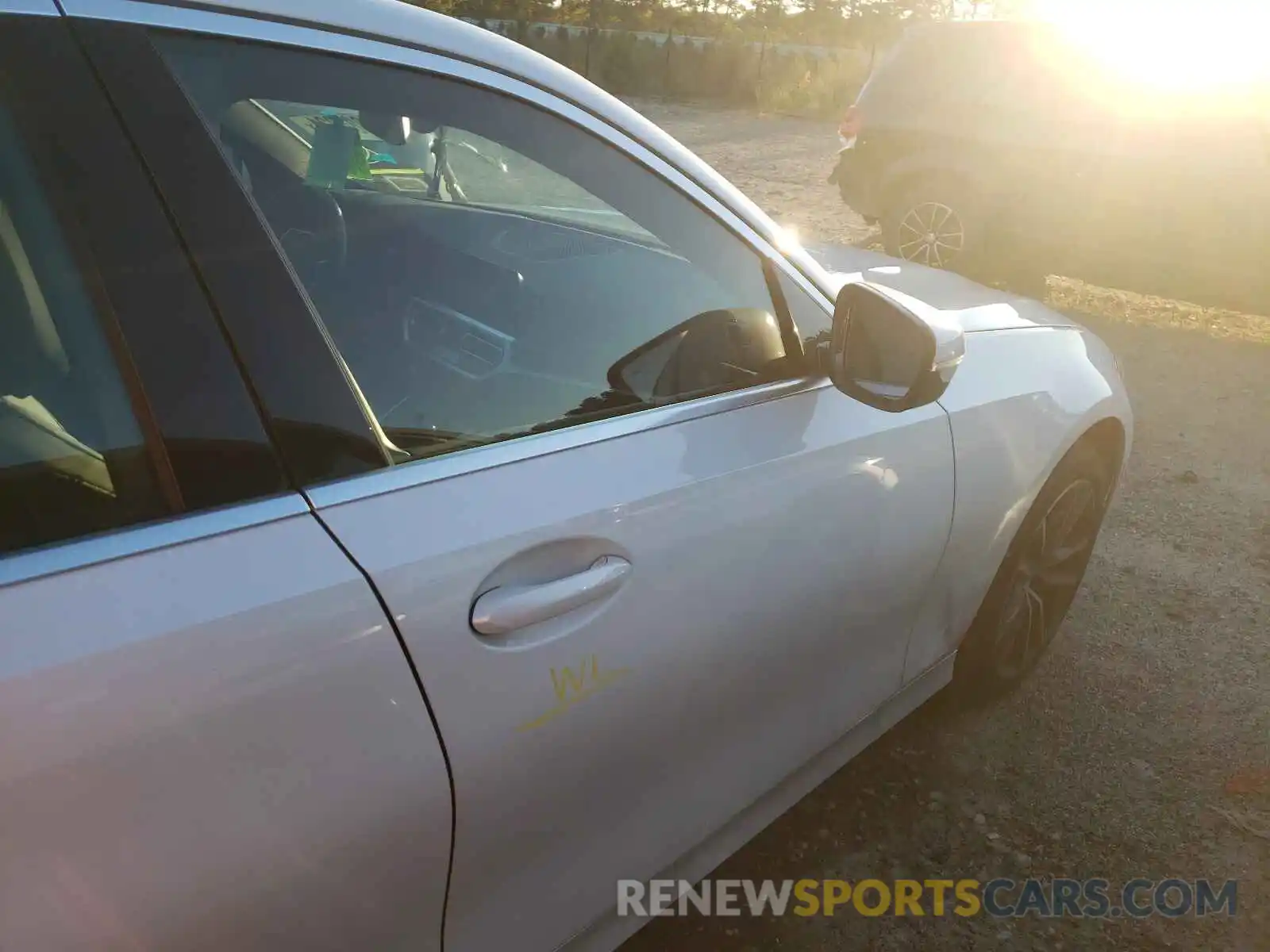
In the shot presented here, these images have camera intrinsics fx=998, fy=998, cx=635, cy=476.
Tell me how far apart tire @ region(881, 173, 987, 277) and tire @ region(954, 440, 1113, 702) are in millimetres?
4744

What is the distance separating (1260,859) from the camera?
2.53 metres

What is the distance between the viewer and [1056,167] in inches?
277

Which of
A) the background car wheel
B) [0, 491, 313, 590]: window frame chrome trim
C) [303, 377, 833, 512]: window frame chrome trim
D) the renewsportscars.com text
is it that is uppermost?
[0, 491, 313, 590]: window frame chrome trim

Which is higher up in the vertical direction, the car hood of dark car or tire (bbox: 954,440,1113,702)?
the car hood of dark car

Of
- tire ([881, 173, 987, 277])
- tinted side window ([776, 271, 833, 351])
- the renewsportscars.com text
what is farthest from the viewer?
tire ([881, 173, 987, 277])

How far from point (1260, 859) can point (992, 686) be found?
75cm

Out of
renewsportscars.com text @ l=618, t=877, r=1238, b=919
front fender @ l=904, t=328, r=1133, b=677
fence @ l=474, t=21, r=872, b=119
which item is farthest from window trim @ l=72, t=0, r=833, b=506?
fence @ l=474, t=21, r=872, b=119

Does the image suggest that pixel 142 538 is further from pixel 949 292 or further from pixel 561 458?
pixel 949 292

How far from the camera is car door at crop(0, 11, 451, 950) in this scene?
95cm

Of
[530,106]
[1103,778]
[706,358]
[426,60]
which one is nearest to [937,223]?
[1103,778]

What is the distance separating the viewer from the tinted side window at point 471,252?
1.31 meters

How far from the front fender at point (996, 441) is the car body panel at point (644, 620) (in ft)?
0.40

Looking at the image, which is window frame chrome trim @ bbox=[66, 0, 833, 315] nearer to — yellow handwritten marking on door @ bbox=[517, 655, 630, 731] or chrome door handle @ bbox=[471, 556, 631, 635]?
chrome door handle @ bbox=[471, 556, 631, 635]

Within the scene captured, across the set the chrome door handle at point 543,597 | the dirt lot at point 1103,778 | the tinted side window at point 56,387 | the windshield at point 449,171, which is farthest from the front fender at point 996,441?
the tinted side window at point 56,387
